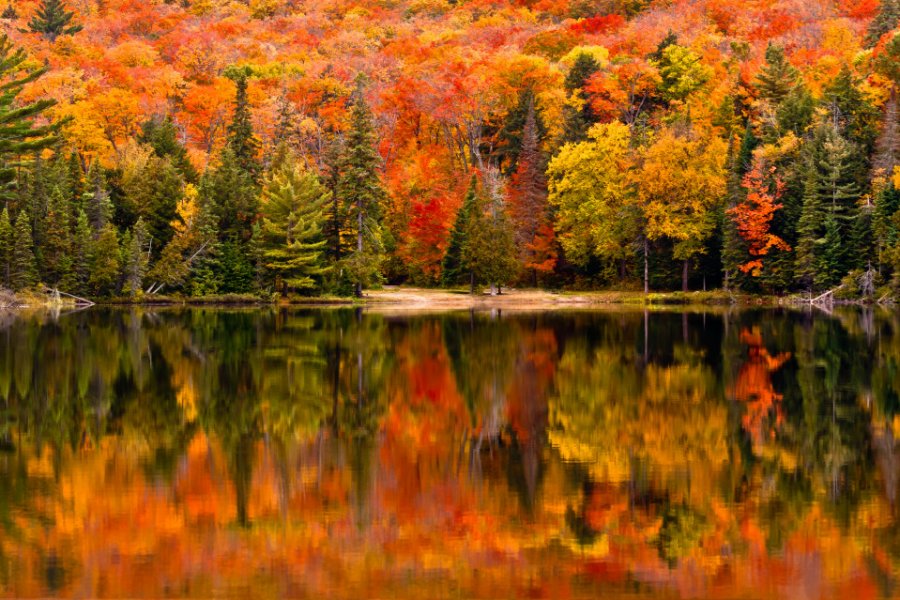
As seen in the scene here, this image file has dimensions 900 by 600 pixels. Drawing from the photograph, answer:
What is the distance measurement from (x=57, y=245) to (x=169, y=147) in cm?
1689

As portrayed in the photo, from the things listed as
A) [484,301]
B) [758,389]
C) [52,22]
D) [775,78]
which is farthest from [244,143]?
[758,389]

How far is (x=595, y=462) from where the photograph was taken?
1526cm

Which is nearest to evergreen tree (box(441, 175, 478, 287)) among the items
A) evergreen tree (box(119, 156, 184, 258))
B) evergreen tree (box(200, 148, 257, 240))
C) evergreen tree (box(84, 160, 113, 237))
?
evergreen tree (box(200, 148, 257, 240))

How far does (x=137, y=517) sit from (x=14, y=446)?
5309 mm

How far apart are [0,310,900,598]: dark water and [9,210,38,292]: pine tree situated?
4082 cm

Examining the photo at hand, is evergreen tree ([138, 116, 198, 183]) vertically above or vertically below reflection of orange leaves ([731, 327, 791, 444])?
above

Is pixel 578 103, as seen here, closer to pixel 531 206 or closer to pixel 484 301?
pixel 531 206

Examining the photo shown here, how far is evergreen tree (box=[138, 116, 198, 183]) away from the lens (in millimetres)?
83562

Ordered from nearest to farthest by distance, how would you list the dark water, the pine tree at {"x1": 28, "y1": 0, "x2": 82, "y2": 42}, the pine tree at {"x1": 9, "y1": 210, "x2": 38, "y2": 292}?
the dark water, the pine tree at {"x1": 9, "y1": 210, "x2": 38, "y2": 292}, the pine tree at {"x1": 28, "y1": 0, "x2": 82, "y2": 42}

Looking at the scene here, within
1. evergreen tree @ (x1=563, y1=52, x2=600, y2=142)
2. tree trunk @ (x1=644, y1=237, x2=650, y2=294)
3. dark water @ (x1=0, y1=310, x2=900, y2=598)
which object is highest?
evergreen tree @ (x1=563, y1=52, x2=600, y2=142)

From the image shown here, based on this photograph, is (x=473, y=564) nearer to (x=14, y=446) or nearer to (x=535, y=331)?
(x=14, y=446)

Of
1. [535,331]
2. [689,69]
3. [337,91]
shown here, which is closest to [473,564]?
[535,331]

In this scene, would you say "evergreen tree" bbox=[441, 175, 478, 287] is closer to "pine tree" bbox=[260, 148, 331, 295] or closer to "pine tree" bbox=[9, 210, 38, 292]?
"pine tree" bbox=[260, 148, 331, 295]

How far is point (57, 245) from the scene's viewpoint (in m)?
70.6
